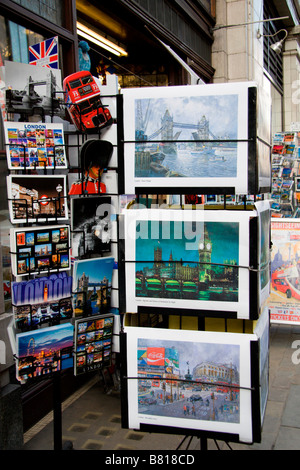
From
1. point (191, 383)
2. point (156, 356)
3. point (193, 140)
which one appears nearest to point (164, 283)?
point (156, 356)

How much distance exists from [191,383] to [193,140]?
1385mm

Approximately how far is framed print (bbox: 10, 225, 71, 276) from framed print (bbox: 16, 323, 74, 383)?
19.3 inches

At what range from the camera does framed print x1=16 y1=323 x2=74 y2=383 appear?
11.9ft

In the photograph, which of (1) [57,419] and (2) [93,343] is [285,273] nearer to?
(2) [93,343]

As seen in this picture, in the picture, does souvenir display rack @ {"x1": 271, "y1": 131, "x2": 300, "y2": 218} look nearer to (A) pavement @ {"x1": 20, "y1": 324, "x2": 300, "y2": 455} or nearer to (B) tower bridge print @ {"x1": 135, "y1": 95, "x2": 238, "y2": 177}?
(A) pavement @ {"x1": 20, "y1": 324, "x2": 300, "y2": 455}

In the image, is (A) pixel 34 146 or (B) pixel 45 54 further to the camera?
(B) pixel 45 54

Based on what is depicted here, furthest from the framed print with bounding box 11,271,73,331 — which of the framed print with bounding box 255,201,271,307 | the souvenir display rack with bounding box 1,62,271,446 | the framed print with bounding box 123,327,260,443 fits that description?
the framed print with bounding box 255,201,271,307

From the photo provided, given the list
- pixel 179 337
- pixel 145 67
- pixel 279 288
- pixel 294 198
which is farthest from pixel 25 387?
pixel 294 198

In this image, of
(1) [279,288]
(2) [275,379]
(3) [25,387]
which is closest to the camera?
(3) [25,387]

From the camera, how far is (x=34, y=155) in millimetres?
3895

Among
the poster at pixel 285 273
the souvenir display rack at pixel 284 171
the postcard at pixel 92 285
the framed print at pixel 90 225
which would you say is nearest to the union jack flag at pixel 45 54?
the framed print at pixel 90 225

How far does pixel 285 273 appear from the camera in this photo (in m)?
7.48
